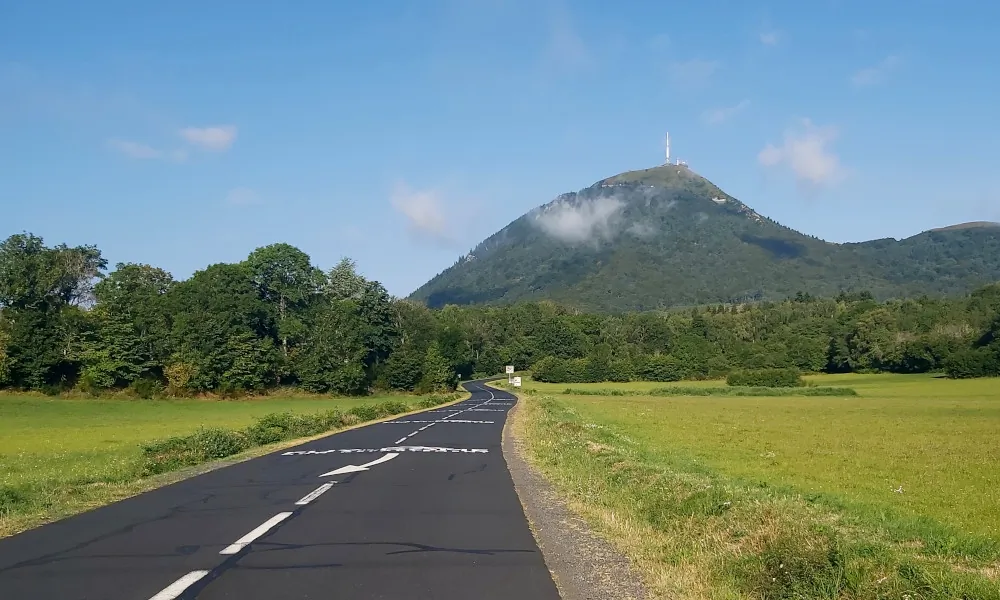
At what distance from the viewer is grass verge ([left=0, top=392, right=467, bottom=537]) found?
41.3 feet

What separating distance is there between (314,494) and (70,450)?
19.0 m

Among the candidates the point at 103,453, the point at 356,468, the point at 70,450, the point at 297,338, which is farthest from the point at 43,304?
the point at 356,468

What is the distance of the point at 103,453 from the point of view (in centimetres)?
2417

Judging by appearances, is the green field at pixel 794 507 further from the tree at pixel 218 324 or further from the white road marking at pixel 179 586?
the tree at pixel 218 324

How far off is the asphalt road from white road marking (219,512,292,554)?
0.9 inches

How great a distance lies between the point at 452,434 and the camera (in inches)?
1121

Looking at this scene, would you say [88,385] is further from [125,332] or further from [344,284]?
[344,284]

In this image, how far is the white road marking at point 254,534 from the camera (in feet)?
27.8

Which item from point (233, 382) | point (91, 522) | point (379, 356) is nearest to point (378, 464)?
point (91, 522)

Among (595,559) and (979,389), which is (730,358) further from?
(595,559)

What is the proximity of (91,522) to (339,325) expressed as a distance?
83340 mm

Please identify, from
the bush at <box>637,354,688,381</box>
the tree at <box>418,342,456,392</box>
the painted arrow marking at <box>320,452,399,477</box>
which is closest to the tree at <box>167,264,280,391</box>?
the tree at <box>418,342,456,392</box>

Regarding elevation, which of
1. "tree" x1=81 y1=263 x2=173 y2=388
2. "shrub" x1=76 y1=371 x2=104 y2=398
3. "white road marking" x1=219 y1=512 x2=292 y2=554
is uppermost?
"tree" x1=81 y1=263 x2=173 y2=388

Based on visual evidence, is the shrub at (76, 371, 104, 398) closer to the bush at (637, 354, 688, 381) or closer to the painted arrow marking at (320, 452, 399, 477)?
the painted arrow marking at (320, 452, 399, 477)
